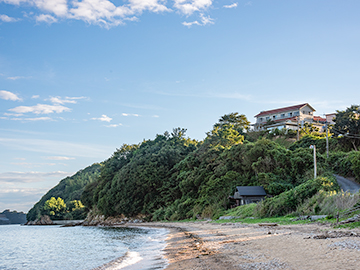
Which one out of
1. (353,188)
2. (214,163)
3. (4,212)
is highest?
(214,163)

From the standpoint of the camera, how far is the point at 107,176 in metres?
76.9

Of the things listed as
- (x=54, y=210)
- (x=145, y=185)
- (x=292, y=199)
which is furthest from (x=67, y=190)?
(x=292, y=199)

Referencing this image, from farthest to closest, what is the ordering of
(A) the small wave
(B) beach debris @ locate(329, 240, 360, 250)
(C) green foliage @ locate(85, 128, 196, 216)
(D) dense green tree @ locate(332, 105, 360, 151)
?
(C) green foliage @ locate(85, 128, 196, 216) < (D) dense green tree @ locate(332, 105, 360, 151) < (A) the small wave < (B) beach debris @ locate(329, 240, 360, 250)

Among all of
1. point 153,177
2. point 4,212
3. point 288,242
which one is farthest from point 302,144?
point 4,212

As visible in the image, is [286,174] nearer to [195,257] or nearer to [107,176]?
[195,257]

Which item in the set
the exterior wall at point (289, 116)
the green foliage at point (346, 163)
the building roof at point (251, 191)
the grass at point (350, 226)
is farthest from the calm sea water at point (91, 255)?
the exterior wall at point (289, 116)

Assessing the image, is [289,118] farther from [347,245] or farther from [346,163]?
[347,245]

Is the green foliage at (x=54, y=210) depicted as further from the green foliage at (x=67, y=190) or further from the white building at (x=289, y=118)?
the white building at (x=289, y=118)

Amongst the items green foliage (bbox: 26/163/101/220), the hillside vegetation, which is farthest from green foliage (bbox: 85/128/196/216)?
green foliage (bbox: 26/163/101/220)

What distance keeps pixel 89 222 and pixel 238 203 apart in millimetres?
51507

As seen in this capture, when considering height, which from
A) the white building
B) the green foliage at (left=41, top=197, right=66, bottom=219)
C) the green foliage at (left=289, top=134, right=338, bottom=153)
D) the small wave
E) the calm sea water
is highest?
the white building

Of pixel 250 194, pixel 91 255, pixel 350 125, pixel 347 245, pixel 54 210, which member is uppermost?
pixel 350 125

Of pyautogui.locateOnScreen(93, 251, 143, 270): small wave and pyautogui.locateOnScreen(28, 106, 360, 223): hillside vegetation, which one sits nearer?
pyautogui.locateOnScreen(93, 251, 143, 270): small wave

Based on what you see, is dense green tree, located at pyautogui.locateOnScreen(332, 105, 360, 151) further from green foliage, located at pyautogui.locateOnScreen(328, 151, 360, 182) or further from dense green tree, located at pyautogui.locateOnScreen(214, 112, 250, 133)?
dense green tree, located at pyautogui.locateOnScreen(214, 112, 250, 133)
